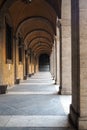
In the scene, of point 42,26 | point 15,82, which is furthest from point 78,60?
point 42,26

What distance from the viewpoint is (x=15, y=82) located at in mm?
18891

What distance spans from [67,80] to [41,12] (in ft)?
Answer: 28.0

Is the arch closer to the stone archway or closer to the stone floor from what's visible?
the stone archway

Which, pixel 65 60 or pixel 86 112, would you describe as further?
pixel 65 60

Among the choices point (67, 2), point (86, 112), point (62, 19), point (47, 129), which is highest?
point (67, 2)

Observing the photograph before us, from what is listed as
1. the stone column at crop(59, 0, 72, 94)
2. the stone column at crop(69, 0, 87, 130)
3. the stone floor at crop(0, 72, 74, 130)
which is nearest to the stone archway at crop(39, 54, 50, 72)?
the stone column at crop(59, 0, 72, 94)

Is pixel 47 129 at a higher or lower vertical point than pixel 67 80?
lower

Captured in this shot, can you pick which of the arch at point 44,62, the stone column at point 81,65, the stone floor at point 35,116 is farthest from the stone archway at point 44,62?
the stone column at point 81,65

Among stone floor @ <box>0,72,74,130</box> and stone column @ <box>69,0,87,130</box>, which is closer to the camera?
stone column @ <box>69,0,87,130</box>

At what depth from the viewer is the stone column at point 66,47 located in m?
11.9

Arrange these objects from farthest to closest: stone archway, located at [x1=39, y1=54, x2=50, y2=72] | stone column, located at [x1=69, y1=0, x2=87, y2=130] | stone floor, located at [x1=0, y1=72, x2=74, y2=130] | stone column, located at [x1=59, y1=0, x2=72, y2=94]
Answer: stone archway, located at [x1=39, y1=54, x2=50, y2=72] < stone column, located at [x1=59, y1=0, x2=72, y2=94] < stone floor, located at [x1=0, y1=72, x2=74, y2=130] < stone column, located at [x1=69, y1=0, x2=87, y2=130]

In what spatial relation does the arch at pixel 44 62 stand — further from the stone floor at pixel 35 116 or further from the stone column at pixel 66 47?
the stone floor at pixel 35 116

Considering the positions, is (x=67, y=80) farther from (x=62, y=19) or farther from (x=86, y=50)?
(x=86, y=50)

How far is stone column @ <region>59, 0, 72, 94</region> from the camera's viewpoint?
1186 cm
